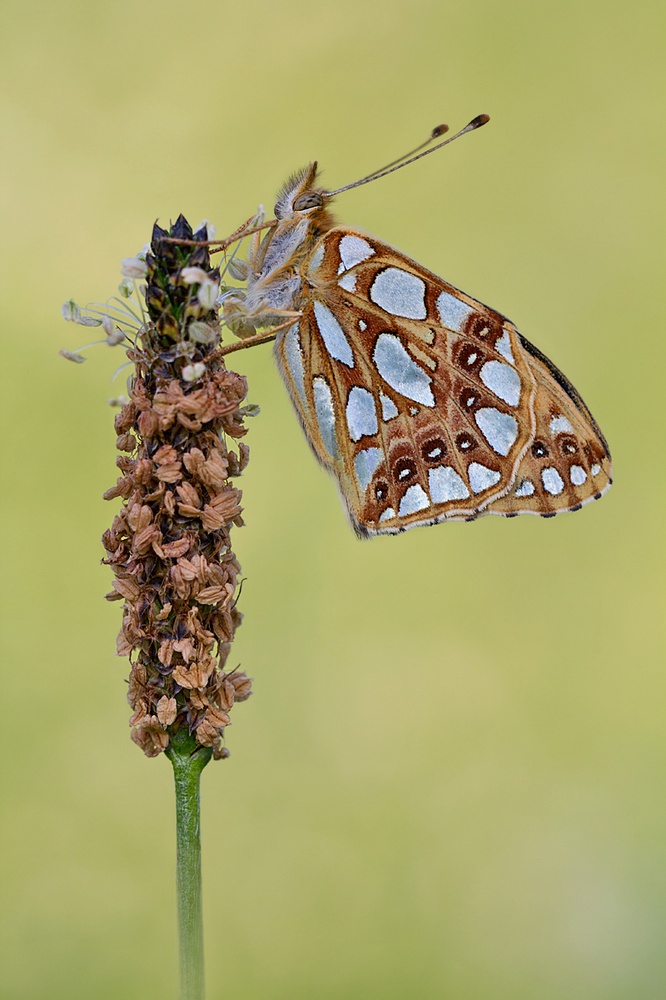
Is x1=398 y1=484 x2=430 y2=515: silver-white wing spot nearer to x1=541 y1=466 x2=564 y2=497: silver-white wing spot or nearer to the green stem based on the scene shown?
x1=541 y1=466 x2=564 y2=497: silver-white wing spot

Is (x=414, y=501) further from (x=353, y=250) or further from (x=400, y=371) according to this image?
(x=353, y=250)

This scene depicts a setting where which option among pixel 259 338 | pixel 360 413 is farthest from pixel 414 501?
pixel 259 338

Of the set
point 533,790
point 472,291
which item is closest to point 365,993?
point 533,790

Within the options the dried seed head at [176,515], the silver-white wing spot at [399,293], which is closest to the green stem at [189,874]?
the dried seed head at [176,515]

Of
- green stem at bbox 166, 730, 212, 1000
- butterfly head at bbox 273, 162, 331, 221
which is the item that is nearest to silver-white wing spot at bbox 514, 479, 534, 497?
butterfly head at bbox 273, 162, 331, 221

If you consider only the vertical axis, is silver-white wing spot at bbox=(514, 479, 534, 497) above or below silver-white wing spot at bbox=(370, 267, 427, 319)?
below

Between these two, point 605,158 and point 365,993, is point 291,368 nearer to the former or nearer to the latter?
point 365,993
